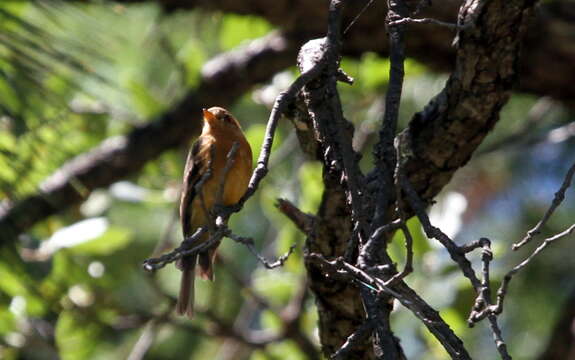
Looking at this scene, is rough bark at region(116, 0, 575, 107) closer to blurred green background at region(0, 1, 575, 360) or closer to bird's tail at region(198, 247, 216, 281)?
blurred green background at region(0, 1, 575, 360)

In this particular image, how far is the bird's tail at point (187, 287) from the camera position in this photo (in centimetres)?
335

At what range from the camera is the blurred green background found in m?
3.67

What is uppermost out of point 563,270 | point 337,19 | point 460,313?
point 563,270

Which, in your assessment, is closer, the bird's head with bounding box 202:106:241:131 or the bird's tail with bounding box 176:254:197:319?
the bird's tail with bounding box 176:254:197:319

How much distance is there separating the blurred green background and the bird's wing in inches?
13.9

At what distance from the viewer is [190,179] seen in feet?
11.6

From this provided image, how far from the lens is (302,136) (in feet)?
8.21

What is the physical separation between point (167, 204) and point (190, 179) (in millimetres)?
1305

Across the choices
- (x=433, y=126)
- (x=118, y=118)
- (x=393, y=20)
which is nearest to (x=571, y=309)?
(x=433, y=126)

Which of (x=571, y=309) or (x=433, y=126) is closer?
(x=433, y=126)

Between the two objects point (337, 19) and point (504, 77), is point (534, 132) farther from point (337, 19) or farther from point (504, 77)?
point (337, 19)

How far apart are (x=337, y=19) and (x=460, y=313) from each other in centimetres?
223

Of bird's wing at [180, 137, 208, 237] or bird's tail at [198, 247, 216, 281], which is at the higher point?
bird's wing at [180, 137, 208, 237]

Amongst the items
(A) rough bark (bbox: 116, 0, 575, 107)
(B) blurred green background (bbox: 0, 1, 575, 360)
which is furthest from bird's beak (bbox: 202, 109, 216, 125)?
(A) rough bark (bbox: 116, 0, 575, 107)
